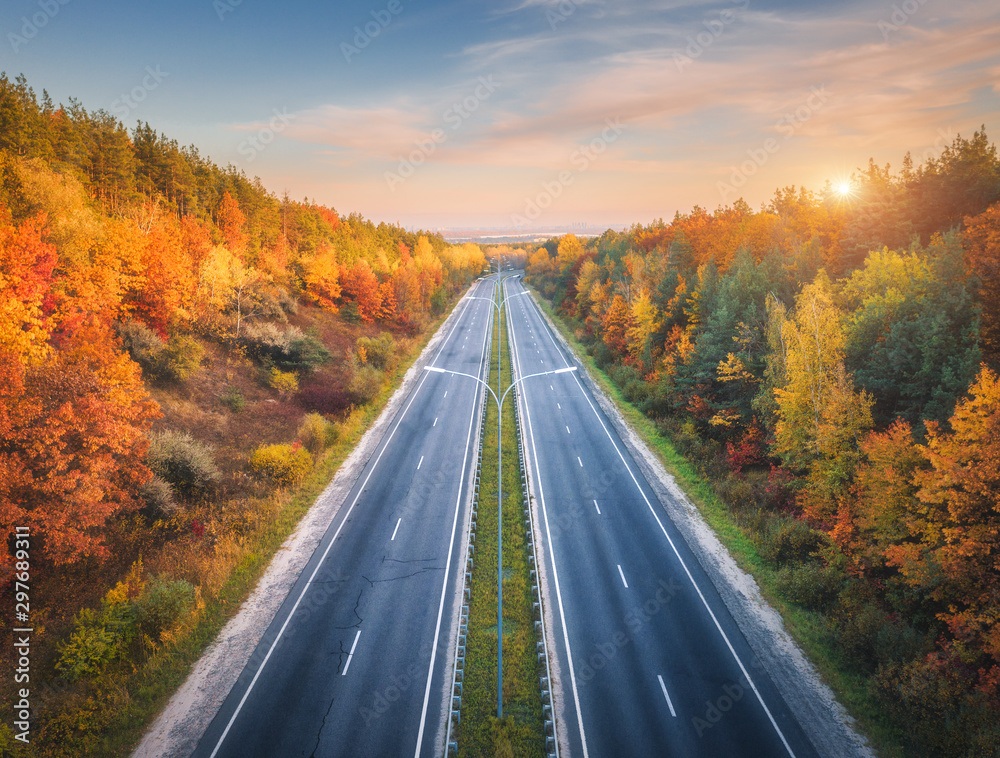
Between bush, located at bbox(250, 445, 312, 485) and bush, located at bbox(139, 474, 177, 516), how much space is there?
5.53 m

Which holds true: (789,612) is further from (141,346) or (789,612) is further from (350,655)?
(141,346)

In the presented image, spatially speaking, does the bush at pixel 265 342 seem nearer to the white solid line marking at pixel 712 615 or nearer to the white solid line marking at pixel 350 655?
the white solid line marking at pixel 712 615

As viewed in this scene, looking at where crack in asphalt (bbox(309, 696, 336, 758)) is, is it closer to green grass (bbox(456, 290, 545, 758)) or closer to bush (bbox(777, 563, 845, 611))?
green grass (bbox(456, 290, 545, 758))

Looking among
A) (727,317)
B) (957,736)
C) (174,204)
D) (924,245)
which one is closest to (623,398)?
(727,317)

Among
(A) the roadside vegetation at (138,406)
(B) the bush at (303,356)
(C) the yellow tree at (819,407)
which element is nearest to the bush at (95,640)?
(A) the roadside vegetation at (138,406)

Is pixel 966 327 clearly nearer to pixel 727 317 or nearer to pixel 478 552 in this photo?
pixel 727 317

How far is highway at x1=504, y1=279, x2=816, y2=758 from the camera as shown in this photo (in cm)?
1378

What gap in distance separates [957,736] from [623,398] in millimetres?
33227

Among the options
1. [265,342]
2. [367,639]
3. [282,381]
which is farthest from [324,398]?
[367,639]

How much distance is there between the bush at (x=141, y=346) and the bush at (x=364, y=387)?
14484 mm

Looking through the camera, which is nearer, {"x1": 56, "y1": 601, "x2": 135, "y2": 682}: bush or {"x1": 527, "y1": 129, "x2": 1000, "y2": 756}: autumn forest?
{"x1": 527, "y1": 129, "x2": 1000, "y2": 756}: autumn forest

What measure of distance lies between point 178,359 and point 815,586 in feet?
132

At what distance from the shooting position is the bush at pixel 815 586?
61.2ft

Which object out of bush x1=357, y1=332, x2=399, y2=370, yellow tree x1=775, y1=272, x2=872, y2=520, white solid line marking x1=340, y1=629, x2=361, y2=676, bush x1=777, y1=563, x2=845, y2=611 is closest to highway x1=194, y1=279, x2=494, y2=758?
white solid line marking x1=340, y1=629, x2=361, y2=676
